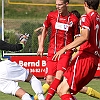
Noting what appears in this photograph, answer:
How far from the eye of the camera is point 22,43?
8703 millimetres

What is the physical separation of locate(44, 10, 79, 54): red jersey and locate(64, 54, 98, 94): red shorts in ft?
7.35

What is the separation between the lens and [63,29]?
10125mm

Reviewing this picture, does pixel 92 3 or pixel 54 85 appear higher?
pixel 92 3

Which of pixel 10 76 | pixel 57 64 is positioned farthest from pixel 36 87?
pixel 57 64

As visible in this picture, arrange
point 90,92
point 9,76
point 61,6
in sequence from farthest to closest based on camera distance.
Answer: point 90,92 < point 61,6 < point 9,76

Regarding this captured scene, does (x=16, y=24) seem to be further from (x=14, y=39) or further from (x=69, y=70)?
(x=69, y=70)

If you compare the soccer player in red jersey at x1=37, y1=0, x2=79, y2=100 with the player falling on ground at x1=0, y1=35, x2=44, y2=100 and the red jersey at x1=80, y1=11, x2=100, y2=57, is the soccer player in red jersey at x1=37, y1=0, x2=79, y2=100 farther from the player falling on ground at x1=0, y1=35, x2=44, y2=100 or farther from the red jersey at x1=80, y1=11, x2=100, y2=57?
the red jersey at x1=80, y1=11, x2=100, y2=57

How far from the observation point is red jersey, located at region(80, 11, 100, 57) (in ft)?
25.0

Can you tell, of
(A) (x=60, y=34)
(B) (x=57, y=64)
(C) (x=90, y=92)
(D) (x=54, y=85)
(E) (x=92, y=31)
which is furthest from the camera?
(C) (x=90, y=92)

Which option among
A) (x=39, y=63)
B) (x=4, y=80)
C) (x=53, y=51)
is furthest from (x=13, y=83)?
(x=39, y=63)

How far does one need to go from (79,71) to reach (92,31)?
64cm

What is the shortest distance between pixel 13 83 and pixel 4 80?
0.15 metres

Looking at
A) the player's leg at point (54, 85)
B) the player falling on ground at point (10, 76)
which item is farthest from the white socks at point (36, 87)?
the player falling on ground at point (10, 76)

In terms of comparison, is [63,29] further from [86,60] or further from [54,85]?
[86,60]
